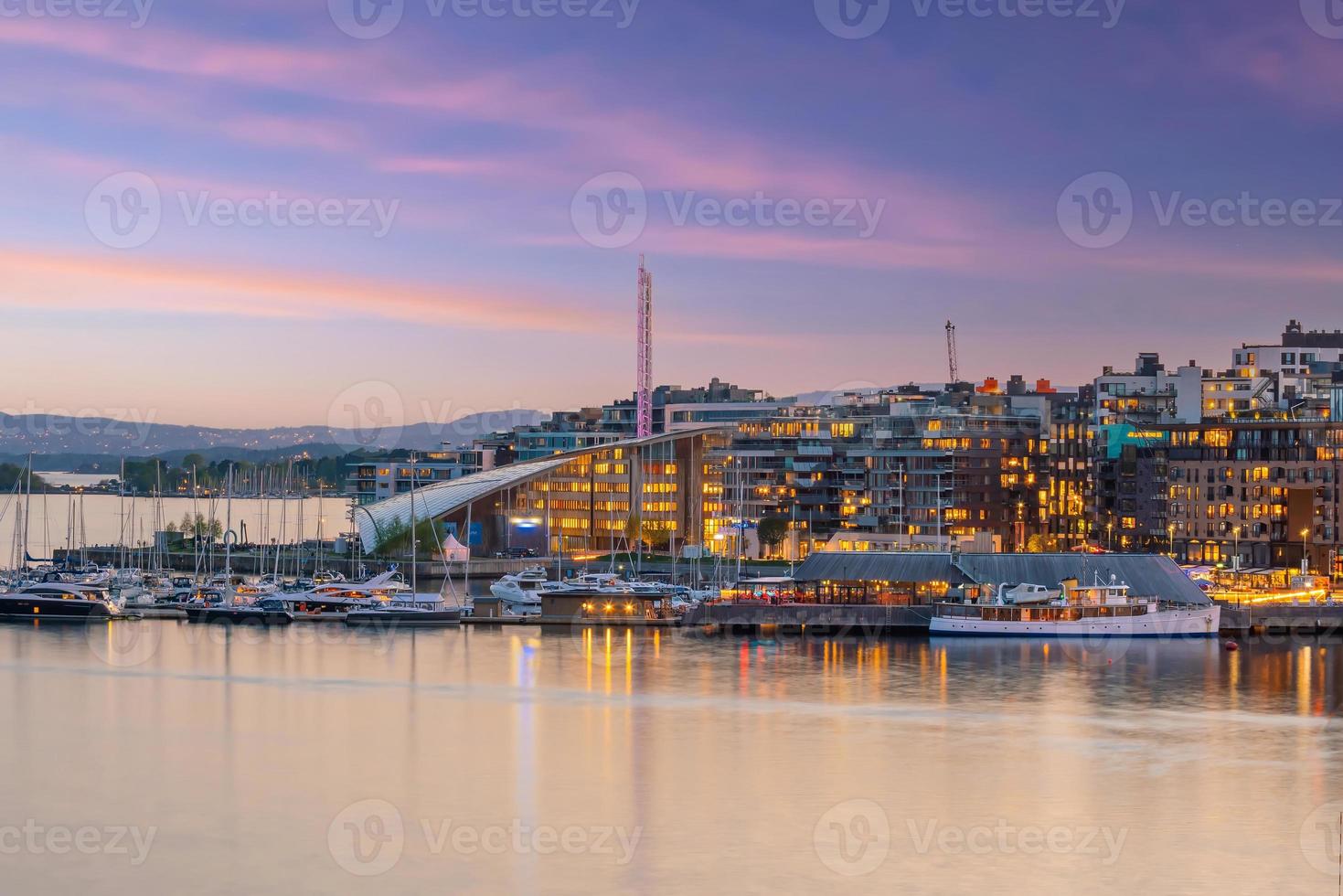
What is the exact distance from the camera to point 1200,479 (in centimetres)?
6084

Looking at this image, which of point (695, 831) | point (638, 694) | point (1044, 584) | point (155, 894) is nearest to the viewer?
point (155, 894)

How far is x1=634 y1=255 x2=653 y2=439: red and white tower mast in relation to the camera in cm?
8375

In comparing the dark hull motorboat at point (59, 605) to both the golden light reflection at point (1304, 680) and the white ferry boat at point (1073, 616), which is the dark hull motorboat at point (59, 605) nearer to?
the white ferry boat at point (1073, 616)

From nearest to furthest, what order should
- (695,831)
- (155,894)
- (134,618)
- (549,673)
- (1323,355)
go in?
(155,894) → (695,831) → (549,673) → (134,618) → (1323,355)

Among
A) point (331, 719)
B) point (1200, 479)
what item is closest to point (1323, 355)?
point (1200, 479)

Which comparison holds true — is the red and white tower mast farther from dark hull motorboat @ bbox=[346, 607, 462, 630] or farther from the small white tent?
dark hull motorboat @ bbox=[346, 607, 462, 630]

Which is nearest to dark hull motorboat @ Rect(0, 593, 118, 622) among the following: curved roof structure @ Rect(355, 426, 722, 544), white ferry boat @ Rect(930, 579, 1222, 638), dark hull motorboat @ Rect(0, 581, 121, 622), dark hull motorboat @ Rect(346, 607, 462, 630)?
dark hull motorboat @ Rect(0, 581, 121, 622)

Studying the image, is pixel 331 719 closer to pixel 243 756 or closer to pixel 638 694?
pixel 243 756

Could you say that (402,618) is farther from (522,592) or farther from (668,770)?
(668,770)

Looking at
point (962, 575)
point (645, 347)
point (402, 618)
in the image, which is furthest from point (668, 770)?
point (645, 347)

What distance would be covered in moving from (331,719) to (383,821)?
773cm

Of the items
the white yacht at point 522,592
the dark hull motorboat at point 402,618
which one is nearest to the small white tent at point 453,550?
the white yacht at point 522,592

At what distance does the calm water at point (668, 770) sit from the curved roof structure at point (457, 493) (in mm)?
23689

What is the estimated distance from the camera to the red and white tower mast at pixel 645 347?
83.8 metres
